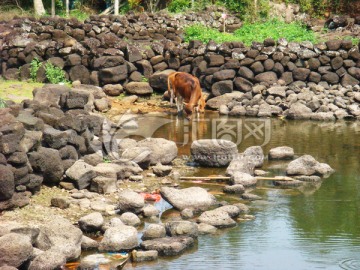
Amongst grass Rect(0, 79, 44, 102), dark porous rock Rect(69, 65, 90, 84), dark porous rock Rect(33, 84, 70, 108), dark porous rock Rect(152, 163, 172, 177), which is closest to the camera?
dark porous rock Rect(152, 163, 172, 177)

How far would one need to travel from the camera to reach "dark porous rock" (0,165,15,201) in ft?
33.9

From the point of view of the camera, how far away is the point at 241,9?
2681 centimetres

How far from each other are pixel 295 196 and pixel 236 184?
3.19 ft

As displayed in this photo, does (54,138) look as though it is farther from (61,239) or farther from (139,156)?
(61,239)

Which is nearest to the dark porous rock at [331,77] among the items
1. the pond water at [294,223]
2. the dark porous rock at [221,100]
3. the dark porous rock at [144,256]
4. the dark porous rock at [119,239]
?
the dark porous rock at [221,100]

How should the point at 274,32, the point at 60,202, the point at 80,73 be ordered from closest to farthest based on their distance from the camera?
1. the point at 60,202
2. the point at 80,73
3. the point at 274,32

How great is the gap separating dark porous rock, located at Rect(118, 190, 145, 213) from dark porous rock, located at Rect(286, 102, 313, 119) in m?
8.91

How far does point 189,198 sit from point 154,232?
156cm

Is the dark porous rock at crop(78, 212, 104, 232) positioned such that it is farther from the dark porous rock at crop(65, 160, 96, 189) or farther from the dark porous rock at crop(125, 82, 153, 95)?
the dark porous rock at crop(125, 82, 153, 95)

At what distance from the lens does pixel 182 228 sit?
9.97 metres

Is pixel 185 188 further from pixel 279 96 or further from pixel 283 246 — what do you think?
pixel 279 96

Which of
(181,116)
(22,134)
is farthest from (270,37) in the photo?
(22,134)

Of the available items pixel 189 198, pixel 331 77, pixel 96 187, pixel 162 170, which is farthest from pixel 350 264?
pixel 331 77

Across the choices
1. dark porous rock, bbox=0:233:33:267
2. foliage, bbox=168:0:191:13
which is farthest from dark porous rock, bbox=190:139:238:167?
foliage, bbox=168:0:191:13
